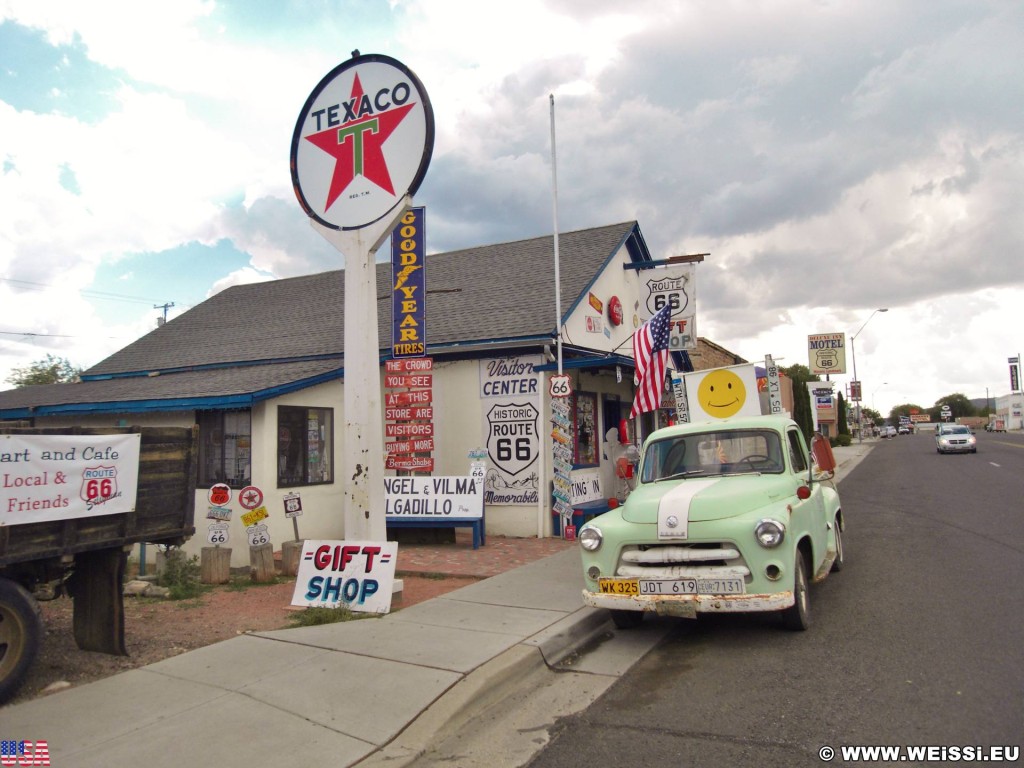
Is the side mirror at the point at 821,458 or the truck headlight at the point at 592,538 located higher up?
the side mirror at the point at 821,458

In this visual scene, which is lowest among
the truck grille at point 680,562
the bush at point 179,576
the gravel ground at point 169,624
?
the gravel ground at point 169,624

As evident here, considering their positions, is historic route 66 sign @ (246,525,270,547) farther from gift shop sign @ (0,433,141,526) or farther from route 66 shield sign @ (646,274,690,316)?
route 66 shield sign @ (646,274,690,316)

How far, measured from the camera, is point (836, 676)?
515cm

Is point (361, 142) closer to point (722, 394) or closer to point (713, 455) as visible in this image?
point (713, 455)

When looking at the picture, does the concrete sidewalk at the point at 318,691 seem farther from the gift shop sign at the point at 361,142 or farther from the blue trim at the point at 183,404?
the blue trim at the point at 183,404

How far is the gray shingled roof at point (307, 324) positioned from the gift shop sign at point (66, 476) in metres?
5.48

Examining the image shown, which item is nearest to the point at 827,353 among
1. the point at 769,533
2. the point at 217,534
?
the point at 217,534

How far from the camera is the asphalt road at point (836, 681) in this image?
163 inches

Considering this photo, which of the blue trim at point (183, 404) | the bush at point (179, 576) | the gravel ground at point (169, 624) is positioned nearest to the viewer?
the gravel ground at point (169, 624)

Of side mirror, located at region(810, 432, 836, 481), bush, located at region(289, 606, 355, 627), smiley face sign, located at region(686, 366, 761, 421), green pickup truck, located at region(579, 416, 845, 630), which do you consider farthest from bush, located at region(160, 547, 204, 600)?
smiley face sign, located at region(686, 366, 761, 421)

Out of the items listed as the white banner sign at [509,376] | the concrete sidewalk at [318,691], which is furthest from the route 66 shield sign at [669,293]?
the concrete sidewalk at [318,691]

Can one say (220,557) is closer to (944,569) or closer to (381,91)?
(381,91)

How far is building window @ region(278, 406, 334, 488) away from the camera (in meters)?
11.9

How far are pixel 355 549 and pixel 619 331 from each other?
32.9 ft
